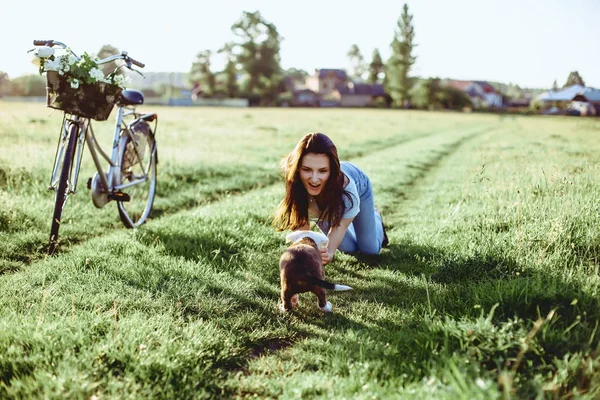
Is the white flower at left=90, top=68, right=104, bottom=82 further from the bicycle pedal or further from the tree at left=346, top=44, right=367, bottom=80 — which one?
the tree at left=346, top=44, right=367, bottom=80

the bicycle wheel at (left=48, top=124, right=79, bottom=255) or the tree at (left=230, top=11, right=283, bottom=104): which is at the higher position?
the tree at (left=230, top=11, right=283, bottom=104)

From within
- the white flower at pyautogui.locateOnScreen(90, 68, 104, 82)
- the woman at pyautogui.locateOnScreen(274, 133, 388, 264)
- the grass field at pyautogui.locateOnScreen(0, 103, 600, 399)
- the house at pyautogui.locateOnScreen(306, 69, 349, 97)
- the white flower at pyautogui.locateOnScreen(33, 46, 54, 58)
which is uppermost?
the house at pyautogui.locateOnScreen(306, 69, 349, 97)

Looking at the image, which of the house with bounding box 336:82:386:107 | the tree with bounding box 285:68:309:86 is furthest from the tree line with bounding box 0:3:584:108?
the tree with bounding box 285:68:309:86

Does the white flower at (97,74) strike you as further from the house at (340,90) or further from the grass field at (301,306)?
the house at (340,90)

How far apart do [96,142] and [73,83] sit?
1019 mm

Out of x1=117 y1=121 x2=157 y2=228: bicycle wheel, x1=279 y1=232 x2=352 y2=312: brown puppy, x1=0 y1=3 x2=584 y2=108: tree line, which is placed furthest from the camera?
x1=0 y1=3 x2=584 y2=108: tree line

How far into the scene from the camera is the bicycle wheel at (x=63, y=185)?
15.3 feet

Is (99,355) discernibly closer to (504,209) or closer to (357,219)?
(357,219)

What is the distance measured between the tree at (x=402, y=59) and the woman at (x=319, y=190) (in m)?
69.0

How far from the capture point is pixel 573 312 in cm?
292

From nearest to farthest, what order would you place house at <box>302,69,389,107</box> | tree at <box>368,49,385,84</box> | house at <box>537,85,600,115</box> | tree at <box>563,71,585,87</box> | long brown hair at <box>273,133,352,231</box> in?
1. long brown hair at <box>273,133,352,231</box>
2. tree at <box>563,71,585,87</box>
3. house at <box>537,85,600,115</box>
4. house at <box>302,69,389,107</box>
5. tree at <box>368,49,385,84</box>

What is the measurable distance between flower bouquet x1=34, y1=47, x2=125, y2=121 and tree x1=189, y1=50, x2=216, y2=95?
213 feet

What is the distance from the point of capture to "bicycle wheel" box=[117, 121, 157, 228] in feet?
19.1

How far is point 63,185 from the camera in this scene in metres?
4.71
